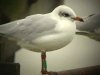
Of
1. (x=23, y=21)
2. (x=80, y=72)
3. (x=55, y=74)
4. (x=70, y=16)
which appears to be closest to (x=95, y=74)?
(x=80, y=72)

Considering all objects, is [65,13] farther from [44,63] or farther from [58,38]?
[44,63]

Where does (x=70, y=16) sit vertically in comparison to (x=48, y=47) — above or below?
above

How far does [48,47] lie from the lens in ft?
4.12

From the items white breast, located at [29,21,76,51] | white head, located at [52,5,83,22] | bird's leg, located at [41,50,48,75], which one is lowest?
bird's leg, located at [41,50,48,75]

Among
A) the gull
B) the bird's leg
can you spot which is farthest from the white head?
the bird's leg

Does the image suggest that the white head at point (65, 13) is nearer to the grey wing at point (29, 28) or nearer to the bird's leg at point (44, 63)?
the grey wing at point (29, 28)

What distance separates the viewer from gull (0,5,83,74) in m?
1.24

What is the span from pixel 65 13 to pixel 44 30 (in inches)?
5.3

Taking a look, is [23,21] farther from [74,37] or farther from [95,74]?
[95,74]

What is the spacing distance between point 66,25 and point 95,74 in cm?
28

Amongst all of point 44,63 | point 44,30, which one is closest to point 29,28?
point 44,30

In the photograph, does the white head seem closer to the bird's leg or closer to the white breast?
the white breast

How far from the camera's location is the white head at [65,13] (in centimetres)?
128

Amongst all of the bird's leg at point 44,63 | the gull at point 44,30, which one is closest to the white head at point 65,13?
the gull at point 44,30
